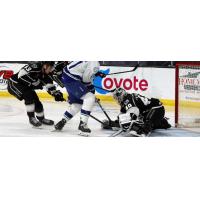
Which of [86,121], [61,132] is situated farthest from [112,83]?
[61,132]

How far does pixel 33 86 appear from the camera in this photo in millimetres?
2906

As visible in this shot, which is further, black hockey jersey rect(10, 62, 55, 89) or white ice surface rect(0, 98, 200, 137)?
black hockey jersey rect(10, 62, 55, 89)

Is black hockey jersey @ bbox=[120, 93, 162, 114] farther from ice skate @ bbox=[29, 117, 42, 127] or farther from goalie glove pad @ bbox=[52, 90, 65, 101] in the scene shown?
ice skate @ bbox=[29, 117, 42, 127]

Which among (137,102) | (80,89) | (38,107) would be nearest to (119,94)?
(137,102)

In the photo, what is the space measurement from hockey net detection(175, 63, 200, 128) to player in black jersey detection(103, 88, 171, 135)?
122mm

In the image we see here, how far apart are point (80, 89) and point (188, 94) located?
784 millimetres

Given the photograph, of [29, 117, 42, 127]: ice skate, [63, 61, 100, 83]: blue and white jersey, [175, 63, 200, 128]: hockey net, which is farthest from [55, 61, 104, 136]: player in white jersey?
[175, 63, 200, 128]: hockey net

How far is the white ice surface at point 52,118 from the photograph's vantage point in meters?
2.74

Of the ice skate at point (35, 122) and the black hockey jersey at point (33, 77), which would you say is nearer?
the ice skate at point (35, 122)

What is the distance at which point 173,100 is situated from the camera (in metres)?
2.74

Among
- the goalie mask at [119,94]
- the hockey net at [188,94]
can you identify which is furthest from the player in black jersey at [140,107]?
the hockey net at [188,94]

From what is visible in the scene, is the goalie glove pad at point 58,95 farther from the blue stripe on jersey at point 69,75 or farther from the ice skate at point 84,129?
the ice skate at point 84,129

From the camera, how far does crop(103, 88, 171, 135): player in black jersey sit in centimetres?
276

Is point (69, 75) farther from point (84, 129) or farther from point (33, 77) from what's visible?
point (84, 129)
